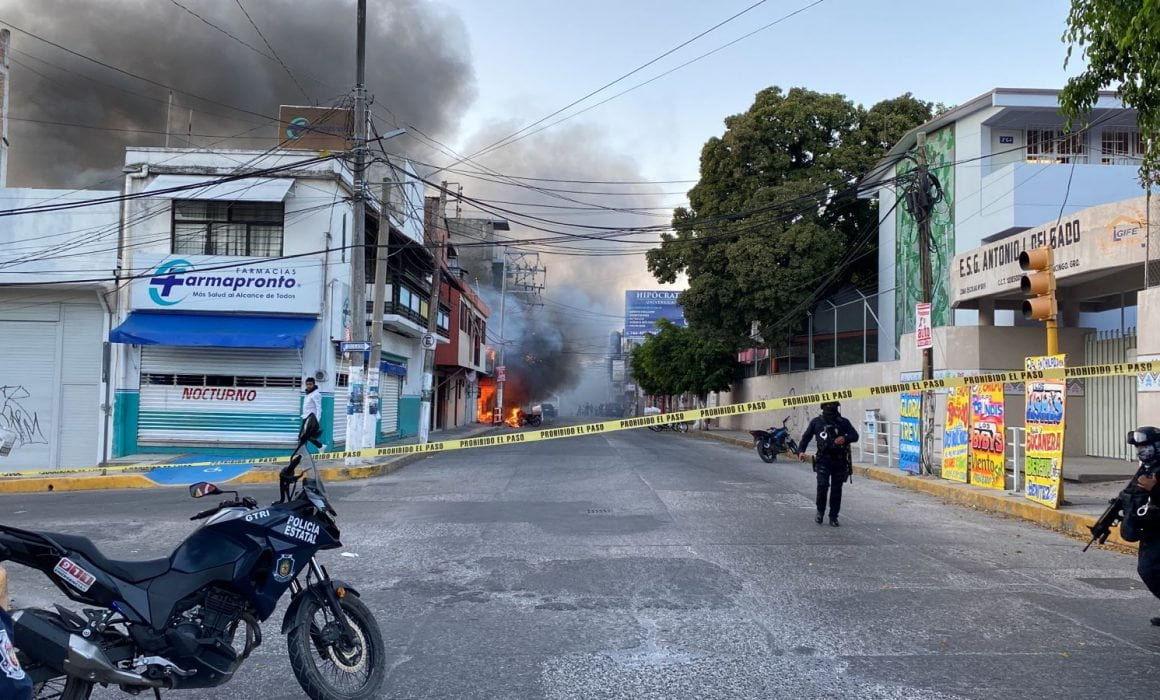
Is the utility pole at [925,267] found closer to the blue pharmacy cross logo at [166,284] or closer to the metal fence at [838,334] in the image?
the metal fence at [838,334]

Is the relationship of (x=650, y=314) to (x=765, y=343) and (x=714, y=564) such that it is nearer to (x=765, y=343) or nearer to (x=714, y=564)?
(x=765, y=343)

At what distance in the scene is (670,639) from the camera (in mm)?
5520

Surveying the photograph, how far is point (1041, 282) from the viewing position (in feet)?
37.7

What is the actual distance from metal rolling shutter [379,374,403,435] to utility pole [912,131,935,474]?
18076 mm

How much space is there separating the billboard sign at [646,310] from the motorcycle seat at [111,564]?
70.1 m

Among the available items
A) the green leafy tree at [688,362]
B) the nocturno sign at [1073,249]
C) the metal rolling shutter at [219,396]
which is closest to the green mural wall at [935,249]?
the nocturno sign at [1073,249]

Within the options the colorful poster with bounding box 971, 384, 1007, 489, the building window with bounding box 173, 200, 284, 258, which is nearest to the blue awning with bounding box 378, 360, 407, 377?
the building window with bounding box 173, 200, 284, 258

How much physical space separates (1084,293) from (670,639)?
51.0 feet

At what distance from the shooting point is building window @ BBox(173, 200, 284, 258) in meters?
21.1

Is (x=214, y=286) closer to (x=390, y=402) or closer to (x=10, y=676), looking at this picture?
(x=390, y=402)

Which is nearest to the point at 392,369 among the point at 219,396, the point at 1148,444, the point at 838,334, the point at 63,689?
the point at 219,396

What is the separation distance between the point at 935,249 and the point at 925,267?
796cm

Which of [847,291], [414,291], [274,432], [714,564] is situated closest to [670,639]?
[714,564]

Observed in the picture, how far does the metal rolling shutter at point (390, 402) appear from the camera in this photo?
29209mm
